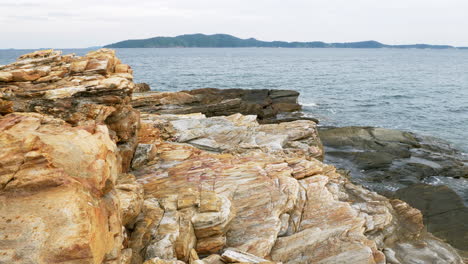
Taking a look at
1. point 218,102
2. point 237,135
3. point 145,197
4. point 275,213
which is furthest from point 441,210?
point 218,102

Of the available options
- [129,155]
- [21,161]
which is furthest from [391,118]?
[21,161]

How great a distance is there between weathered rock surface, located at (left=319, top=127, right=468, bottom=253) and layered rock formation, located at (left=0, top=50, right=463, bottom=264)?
5737 mm

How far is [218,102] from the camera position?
46812 mm

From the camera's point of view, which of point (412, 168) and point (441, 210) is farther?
point (412, 168)

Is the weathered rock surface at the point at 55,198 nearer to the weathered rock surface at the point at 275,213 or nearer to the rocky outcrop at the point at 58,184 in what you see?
the rocky outcrop at the point at 58,184

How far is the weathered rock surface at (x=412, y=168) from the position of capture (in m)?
23.0

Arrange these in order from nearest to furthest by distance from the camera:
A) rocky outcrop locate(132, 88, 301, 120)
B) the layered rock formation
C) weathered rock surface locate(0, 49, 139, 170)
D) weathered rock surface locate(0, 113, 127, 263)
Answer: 1. weathered rock surface locate(0, 113, 127, 263)
2. the layered rock formation
3. weathered rock surface locate(0, 49, 139, 170)
4. rocky outcrop locate(132, 88, 301, 120)

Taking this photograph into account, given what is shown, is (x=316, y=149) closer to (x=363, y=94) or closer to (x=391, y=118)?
(x=391, y=118)

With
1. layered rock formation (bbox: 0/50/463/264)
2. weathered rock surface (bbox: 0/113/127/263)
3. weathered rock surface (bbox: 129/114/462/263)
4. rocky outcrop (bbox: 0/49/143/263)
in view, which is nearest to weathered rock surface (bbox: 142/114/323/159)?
layered rock formation (bbox: 0/50/463/264)

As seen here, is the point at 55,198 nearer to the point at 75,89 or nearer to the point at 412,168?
the point at 75,89

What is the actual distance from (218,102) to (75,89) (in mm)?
32240

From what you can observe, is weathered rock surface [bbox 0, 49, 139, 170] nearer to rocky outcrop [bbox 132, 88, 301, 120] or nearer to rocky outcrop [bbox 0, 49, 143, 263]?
rocky outcrop [bbox 0, 49, 143, 263]

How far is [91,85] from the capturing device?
50.3ft

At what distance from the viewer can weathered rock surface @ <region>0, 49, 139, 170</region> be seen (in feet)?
46.8
